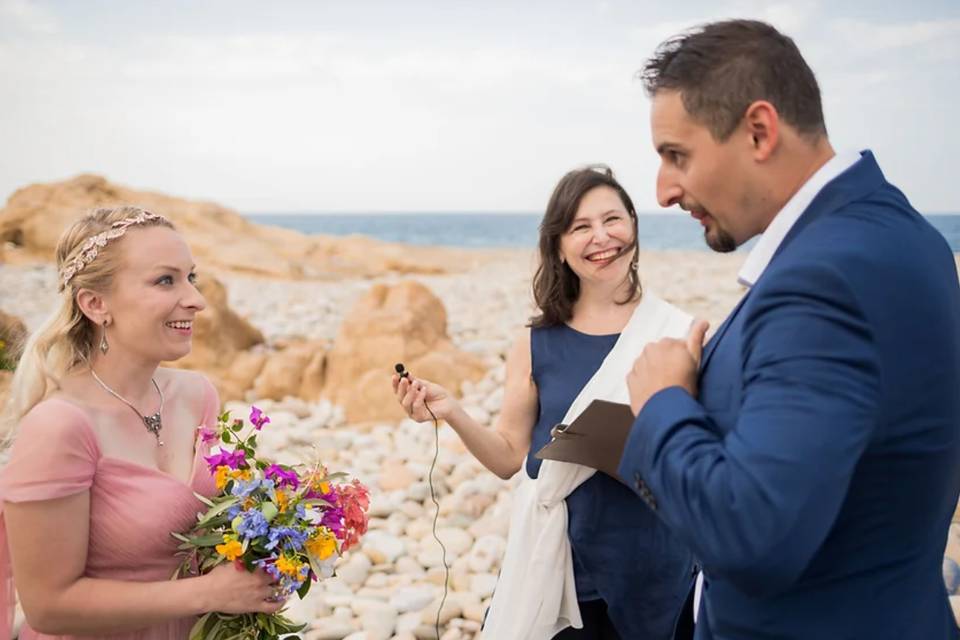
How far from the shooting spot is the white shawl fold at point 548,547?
3094 millimetres

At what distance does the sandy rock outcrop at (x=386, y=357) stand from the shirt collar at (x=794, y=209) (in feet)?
23.4

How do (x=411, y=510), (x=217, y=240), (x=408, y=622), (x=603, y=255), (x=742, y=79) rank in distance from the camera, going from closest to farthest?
1. (x=742, y=79)
2. (x=603, y=255)
3. (x=408, y=622)
4. (x=411, y=510)
5. (x=217, y=240)

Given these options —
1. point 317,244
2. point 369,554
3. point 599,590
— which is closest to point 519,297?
point 369,554

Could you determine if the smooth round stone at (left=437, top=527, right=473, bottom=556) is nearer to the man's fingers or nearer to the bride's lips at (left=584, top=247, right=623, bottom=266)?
the bride's lips at (left=584, top=247, right=623, bottom=266)

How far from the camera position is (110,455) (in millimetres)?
2465

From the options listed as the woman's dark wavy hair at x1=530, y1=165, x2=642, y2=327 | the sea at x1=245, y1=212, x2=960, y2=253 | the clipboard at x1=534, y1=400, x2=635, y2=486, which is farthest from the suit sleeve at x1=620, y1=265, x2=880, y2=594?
the sea at x1=245, y1=212, x2=960, y2=253

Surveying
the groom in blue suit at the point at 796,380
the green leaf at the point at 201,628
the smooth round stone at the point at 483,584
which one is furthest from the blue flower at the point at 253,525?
the smooth round stone at the point at 483,584

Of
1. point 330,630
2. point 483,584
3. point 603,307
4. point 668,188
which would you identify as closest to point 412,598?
point 483,584

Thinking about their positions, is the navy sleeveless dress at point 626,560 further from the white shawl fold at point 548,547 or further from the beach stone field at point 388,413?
the beach stone field at point 388,413

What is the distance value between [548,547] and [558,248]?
122cm

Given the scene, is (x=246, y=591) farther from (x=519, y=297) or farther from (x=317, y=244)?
(x=317, y=244)

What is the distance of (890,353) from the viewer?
1.44 metres

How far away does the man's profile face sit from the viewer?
1.69 metres

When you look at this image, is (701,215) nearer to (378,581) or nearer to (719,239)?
(719,239)
